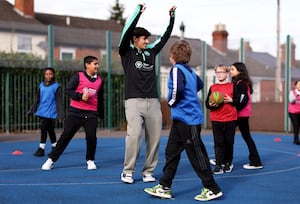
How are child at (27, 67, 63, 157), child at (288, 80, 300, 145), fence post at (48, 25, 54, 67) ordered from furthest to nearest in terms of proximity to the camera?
fence post at (48, 25, 54, 67) → child at (288, 80, 300, 145) → child at (27, 67, 63, 157)

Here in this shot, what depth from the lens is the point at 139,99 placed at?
6.71 meters

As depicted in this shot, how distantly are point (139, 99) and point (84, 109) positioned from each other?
68.5 inches

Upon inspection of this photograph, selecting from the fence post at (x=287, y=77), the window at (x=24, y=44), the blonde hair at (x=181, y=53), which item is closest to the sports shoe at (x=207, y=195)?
the blonde hair at (x=181, y=53)

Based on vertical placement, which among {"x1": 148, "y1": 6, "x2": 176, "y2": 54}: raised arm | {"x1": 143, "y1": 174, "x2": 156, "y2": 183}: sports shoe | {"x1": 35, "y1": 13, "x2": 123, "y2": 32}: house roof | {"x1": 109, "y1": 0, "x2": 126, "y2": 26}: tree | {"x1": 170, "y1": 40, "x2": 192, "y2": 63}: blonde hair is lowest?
{"x1": 143, "y1": 174, "x2": 156, "y2": 183}: sports shoe

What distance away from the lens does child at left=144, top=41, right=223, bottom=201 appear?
5750mm

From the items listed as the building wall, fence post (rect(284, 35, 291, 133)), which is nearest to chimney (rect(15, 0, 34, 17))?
the building wall

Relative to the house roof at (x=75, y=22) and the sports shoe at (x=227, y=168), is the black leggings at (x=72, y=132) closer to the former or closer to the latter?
the sports shoe at (x=227, y=168)

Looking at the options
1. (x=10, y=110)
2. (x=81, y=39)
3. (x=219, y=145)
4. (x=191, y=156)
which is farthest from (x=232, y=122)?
(x=81, y=39)

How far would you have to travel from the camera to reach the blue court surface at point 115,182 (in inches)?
226

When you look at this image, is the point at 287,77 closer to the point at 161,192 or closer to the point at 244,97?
the point at 244,97

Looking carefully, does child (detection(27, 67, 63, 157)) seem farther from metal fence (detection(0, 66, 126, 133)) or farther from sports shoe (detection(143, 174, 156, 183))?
metal fence (detection(0, 66, 126, 133))

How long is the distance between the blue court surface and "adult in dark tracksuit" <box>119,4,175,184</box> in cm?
36

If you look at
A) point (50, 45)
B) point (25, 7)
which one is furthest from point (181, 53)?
point (25, 7)

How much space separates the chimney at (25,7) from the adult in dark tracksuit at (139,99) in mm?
31142
